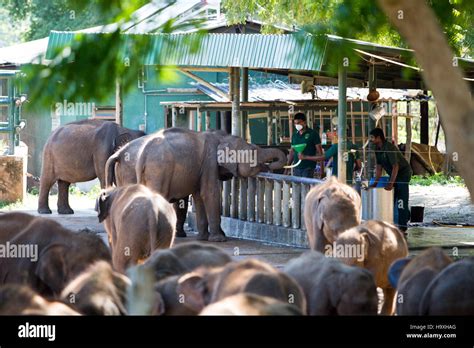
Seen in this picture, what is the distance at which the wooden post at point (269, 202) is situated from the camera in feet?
66.9

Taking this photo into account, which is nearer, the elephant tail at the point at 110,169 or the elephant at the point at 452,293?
the elephant at the point at 452,293

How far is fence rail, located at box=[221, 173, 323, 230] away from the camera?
19172mm

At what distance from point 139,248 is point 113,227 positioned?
0.98 m

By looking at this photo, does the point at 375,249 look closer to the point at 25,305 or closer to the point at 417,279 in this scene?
the point at 417,279

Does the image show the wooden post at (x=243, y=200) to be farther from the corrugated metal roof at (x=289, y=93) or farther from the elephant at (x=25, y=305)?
the elephant at (x=25, y=305)

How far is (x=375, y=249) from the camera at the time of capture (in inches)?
500

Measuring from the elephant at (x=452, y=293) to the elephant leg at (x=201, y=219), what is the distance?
37.9 ft

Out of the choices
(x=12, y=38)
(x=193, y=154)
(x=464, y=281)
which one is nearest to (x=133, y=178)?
(x=193, y=154)

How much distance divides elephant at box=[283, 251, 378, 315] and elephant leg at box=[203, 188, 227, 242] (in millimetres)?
9876

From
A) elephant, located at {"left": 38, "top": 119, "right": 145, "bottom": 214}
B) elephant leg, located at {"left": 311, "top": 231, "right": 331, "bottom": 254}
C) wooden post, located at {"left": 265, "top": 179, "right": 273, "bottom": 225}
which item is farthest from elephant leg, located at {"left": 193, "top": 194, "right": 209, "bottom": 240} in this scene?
elephant leg, located at {"left": 311, "top": 231, "right": 331, "bottom": 254}

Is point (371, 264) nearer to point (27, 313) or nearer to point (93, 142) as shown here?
point (27, 313)

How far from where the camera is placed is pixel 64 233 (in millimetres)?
11484
